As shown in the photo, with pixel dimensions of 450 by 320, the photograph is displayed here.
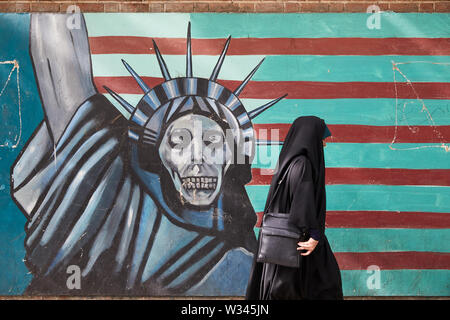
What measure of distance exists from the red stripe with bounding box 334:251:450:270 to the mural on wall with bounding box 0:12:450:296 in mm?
14

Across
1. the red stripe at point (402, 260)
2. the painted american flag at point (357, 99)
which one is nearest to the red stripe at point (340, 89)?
the painted american flag at point (357, 99)

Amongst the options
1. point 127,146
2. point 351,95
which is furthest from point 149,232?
point 351,95

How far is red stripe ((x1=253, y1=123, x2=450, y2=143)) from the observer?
16.3 feet

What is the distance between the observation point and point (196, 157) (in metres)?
5.05

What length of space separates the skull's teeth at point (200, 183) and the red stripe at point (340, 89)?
92cm

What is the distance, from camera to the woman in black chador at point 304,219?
338 centimetres

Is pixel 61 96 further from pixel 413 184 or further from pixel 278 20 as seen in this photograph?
pixel 413 184

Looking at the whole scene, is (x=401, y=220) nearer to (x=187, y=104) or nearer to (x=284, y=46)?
Result: (x=284, y=46)

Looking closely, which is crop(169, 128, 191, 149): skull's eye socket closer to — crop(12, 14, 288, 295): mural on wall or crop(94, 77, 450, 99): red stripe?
crop(12, 14, 288, 295): mural on wall

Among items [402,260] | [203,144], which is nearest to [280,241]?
[203,144]

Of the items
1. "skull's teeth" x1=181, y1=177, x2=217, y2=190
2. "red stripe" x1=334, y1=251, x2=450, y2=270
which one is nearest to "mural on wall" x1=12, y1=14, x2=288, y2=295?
"skull's teeth" x1=181, y1=177, x2=217, y2=190

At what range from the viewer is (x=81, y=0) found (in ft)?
16.7

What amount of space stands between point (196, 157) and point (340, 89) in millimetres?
1635

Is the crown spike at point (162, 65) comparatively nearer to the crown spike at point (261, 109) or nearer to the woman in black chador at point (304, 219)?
the crown spike at point (261, 109)
